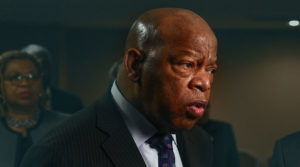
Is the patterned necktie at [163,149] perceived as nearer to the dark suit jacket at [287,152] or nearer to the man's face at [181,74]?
the man's face at [181,74]

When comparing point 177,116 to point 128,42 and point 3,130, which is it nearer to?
point 128,42

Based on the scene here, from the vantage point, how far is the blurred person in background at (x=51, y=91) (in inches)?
56.6

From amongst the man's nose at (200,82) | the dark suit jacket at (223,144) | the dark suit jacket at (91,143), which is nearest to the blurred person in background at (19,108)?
the dark suit jacket at (91,143)

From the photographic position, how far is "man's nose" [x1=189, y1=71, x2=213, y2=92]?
2.91 feet

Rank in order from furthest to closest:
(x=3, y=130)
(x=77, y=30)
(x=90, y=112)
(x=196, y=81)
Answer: (x=77, y=30)
(x=3, y=130)
(x=90, y=112)
(x=196, y=81)

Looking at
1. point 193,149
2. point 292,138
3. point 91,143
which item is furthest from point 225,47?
point 91,143

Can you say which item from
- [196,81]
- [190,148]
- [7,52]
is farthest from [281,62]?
[7,52]

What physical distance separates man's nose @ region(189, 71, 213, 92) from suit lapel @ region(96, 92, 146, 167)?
0.64 ft

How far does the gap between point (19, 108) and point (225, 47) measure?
0.75 m

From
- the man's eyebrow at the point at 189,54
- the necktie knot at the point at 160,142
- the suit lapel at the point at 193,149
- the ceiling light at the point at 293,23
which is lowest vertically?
the suit lapel at the point at 193,149

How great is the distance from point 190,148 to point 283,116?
0.61 metres

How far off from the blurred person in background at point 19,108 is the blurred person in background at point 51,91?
0.02m

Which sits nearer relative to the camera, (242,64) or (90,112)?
(90,112)

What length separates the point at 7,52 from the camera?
1432 mm
